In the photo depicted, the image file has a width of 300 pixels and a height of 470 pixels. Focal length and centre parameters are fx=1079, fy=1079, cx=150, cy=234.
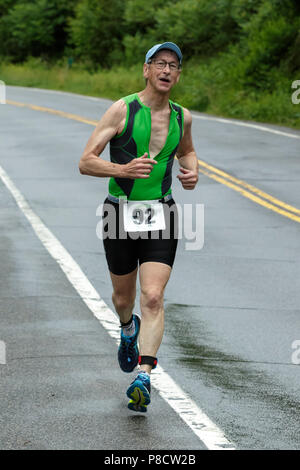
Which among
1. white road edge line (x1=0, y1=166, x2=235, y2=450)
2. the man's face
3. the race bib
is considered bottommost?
white road edge line (x1=0, y1=166, x2=235, y2=450)

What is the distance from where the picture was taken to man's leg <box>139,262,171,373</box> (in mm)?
6543

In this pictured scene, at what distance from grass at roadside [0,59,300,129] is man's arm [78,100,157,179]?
21.2 m

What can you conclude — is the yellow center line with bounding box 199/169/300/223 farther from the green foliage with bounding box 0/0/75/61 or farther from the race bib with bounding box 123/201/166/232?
the green foliage with bounding box 0/0/75/61

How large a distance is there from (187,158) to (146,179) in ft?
1.83

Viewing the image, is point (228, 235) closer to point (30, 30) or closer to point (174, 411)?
point (174, 411)

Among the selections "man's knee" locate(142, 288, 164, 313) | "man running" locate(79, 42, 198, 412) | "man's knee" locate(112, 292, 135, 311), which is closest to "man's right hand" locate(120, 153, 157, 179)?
"man running" locate(79, 42, 198, 412)

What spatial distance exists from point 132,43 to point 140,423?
1933 inches

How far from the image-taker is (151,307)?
6.62 meters

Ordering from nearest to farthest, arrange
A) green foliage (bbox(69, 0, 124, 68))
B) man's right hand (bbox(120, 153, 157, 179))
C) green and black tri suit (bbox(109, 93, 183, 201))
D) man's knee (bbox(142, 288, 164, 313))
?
1. man's right hand (bbox(120, 153, 157, 179))
2. man's knee (bbox(142, 288, 164, 313))
3. green and black tri suit (bbox(109, 93, 183, 201))
4. green foliage (bbox(69, 0, 124, 68))

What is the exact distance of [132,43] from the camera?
5422 cm

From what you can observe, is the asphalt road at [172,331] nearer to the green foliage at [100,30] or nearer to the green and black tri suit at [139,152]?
the green and black tri suit at [139,152]

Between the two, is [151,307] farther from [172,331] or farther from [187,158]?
[172,331]

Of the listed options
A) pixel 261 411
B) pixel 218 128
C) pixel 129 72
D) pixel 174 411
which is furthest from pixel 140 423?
pixel 129 72

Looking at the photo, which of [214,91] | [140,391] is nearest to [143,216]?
[140,391]
